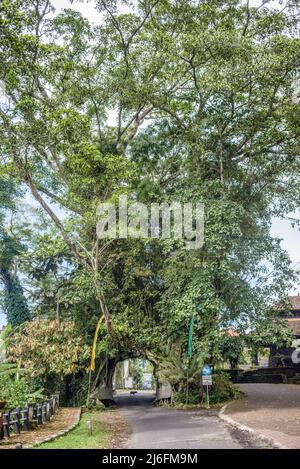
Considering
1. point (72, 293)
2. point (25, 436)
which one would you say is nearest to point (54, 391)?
point (72, 293)

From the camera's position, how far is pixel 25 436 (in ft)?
34.2

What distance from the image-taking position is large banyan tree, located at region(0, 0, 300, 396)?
16.1 meters

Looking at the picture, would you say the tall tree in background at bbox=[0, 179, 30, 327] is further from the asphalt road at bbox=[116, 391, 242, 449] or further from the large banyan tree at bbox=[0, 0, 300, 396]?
the asphalt road at bbox=[116, 391, 242, 449]

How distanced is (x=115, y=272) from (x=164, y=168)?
5.75m

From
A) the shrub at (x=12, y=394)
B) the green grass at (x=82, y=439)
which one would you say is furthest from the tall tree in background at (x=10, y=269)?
the green grass at (x=82, y=439)

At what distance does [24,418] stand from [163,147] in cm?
1479

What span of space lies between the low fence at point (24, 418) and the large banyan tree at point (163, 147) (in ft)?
16.6

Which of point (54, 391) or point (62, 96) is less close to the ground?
point (62, 96)

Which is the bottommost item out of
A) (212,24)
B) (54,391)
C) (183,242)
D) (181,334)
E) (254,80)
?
(54,391)

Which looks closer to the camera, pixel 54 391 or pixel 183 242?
pixel 183 242

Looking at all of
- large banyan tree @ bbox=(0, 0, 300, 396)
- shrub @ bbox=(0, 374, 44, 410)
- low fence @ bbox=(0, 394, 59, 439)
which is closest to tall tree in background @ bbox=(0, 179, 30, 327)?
large banyan tree @ bbox=(0, 0, 300, 396)

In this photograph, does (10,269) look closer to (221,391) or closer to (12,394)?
(221,391)
